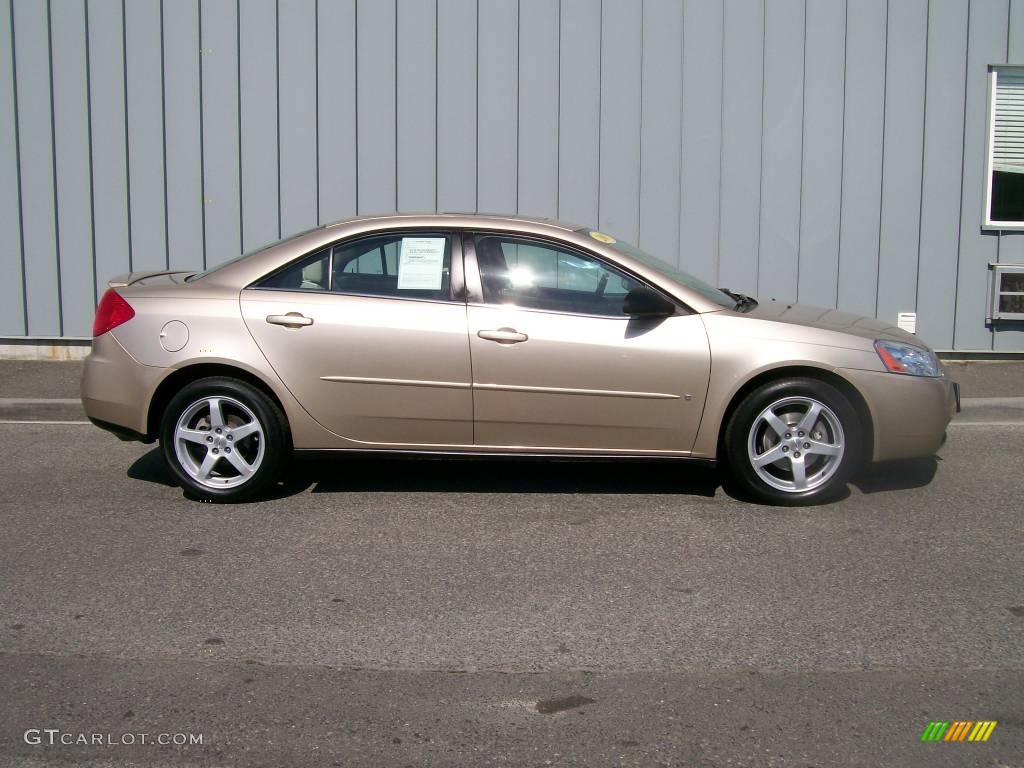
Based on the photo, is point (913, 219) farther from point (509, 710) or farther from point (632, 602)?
point (509, 710)

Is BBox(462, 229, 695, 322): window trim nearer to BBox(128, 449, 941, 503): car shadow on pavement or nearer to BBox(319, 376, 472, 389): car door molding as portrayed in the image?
BBox(319, 376, 472, 389): car door molding

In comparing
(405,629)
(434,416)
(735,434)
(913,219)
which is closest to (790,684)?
(405,629)

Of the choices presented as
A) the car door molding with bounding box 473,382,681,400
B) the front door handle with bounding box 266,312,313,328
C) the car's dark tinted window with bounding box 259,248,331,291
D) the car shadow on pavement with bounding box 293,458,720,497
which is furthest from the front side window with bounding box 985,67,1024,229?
the front door handle with bounding box 266,312,313,328

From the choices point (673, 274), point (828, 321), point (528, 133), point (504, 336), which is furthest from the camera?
point (528, 133)

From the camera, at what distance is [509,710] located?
3641 millimetres

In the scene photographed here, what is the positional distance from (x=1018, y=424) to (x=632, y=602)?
4.79m

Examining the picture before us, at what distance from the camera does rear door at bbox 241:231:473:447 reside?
5738mm

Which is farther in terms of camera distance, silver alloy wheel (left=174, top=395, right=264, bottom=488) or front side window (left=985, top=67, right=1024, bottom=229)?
front side window (left=985, top=67, right=1024, bottom=229)

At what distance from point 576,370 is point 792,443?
123cm

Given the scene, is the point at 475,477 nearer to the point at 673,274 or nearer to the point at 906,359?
the point at 673,274

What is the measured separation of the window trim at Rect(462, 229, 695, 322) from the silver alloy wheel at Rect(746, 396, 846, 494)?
733 mm

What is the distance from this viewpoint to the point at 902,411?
5.77 metres

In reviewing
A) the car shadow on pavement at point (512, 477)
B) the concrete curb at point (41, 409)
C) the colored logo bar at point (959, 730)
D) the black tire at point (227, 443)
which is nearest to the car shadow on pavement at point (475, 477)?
the car shadow on pavement at point (512, 477)

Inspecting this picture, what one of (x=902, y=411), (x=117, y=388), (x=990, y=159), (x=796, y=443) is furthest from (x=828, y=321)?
(x=990, y=159)
